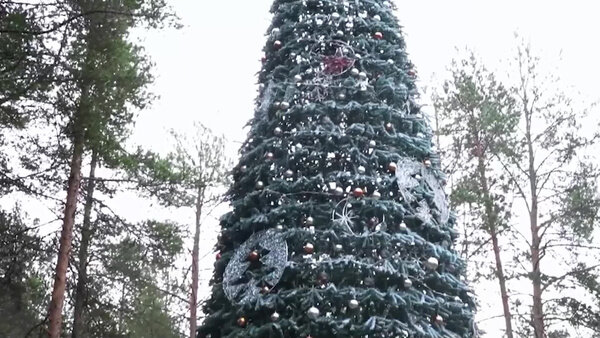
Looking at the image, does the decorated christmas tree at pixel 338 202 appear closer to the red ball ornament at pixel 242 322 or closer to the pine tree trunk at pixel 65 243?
the red ball ornament at pixel 242 322

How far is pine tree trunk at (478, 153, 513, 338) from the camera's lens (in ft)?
31.0

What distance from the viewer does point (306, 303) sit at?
168 inches

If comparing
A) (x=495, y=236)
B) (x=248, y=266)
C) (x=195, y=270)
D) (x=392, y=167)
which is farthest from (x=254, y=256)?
(x=195, y=270)

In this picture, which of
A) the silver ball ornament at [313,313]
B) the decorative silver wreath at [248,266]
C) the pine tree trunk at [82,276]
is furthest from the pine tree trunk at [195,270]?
the silver ball ornament at [313,313]

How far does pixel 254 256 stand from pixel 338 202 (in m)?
0.83

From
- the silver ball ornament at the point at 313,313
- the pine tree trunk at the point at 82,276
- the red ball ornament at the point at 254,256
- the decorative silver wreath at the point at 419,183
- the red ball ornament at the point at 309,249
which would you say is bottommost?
the silver ball ornament at the point at 313,313

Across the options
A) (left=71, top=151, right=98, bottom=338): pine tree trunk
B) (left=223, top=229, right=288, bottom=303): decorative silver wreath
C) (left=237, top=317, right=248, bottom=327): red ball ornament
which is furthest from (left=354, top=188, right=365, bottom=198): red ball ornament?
(left=71, top=151, right=98, bottom=338): pine tree trunk

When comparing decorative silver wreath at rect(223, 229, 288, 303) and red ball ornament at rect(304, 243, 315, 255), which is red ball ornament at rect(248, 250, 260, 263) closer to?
decorative silver wreath at rect(223, 229, 288, 303)

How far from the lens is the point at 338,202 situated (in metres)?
4.73

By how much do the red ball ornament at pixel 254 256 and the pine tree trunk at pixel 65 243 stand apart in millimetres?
3161

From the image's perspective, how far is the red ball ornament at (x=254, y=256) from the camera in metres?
4.77

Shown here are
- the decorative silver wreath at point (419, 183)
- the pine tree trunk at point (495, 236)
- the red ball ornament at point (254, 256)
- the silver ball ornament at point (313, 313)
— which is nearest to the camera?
the silver ball ornament at point (313, 313)

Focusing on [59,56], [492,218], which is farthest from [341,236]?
[492,218]

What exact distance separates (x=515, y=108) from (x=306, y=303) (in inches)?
290
